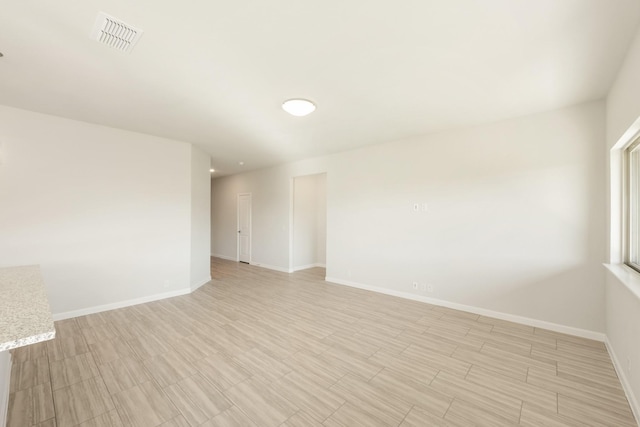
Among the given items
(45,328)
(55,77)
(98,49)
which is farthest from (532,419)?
(55,77)

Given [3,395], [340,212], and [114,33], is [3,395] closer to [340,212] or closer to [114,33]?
[114,33]

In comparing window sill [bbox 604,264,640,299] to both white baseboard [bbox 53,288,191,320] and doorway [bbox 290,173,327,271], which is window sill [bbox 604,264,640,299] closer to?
doorway [bbox 290,173,327,271]

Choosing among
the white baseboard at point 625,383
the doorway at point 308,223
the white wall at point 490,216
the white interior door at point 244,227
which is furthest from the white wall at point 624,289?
the white interior door at point 244,227

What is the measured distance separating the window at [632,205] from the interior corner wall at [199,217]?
19.4ft

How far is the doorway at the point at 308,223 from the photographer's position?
6.88 meters

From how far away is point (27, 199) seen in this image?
3426 millimetres

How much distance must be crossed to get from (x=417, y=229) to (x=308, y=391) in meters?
3.13

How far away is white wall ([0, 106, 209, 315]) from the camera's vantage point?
3.39 meters

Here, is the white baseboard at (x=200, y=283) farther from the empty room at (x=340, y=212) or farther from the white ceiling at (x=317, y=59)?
the white ceiling at (x=317, y=59)

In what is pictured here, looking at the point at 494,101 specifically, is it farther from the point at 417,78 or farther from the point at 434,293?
the point at 434,293

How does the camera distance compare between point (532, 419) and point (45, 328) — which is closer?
point (45, 328)

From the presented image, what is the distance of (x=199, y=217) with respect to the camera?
5285 millimetres

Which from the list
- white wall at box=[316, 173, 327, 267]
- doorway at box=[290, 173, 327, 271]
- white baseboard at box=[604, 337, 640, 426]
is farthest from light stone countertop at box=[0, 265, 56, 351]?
white wall at box=[316, 173, 327, 267]

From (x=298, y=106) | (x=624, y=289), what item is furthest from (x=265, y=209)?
(x=624, y=289)
